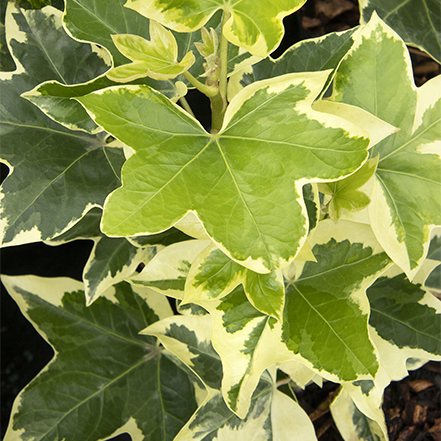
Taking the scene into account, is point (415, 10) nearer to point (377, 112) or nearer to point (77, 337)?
point (377, 112)

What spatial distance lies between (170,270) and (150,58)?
0.98 ft

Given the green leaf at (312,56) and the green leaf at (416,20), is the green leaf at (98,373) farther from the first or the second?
the green leaf at (416,20)

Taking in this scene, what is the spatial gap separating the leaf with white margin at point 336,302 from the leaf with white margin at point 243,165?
174mm

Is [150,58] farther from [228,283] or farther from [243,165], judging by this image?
[228,283]

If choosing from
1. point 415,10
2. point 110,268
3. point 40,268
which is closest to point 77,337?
point 110,268

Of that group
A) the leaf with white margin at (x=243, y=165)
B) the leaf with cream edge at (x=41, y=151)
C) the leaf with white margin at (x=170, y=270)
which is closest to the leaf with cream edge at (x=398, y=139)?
the leaf with white margin at (x=243, y=165)

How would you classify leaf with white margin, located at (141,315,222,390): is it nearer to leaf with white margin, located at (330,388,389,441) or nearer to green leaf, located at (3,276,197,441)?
green leaf, located at (3,276,197,441)

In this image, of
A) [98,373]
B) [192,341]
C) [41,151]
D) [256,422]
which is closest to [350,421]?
[256,422]

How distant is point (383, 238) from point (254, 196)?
0.22 metres

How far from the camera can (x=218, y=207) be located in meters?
0.43

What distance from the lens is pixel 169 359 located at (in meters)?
0.83

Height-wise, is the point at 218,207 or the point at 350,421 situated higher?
the point at 218,207

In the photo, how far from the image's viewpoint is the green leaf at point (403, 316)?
0.66 metres

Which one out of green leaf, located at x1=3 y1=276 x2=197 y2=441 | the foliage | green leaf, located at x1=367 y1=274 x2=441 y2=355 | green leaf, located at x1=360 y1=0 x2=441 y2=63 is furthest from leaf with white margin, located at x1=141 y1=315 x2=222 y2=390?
green leaf, located at x1=360 y1=0 x2=441 y2=63
